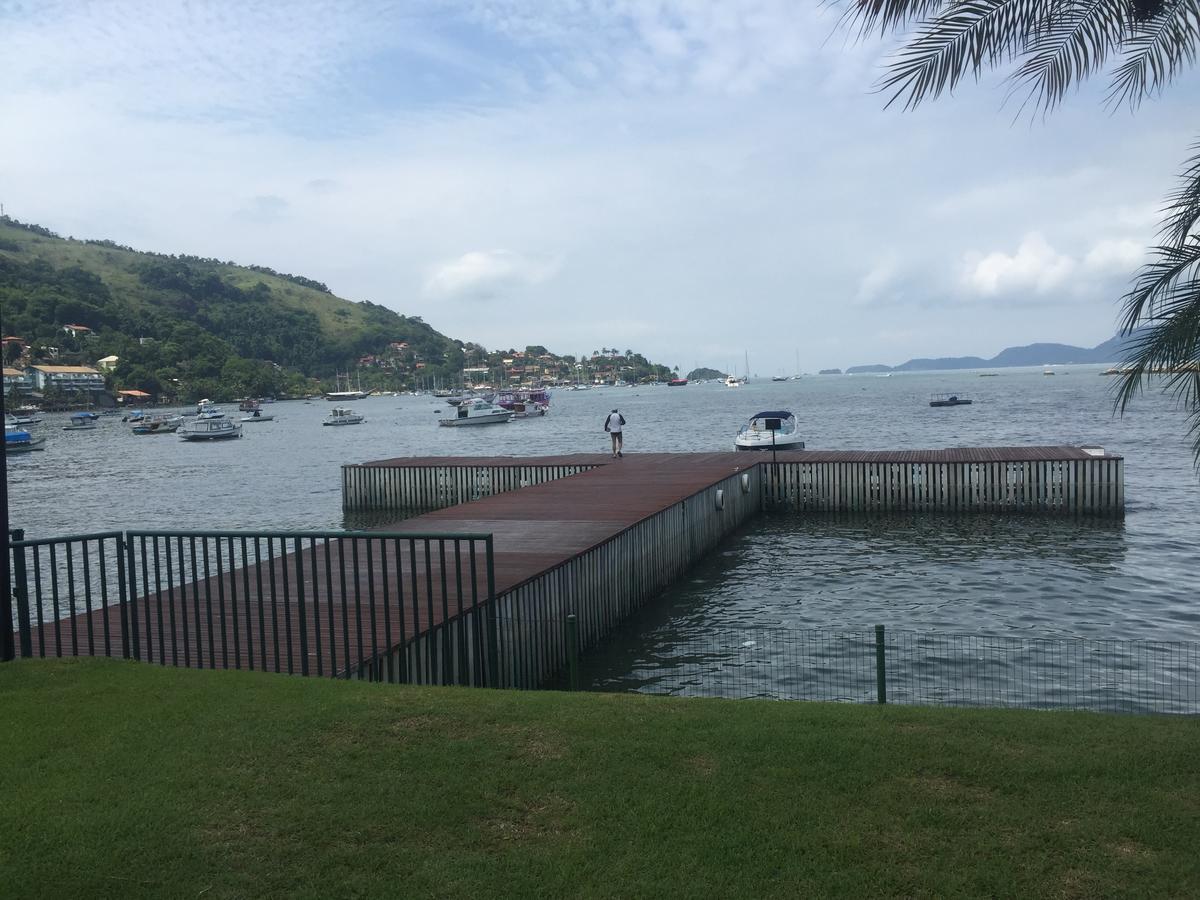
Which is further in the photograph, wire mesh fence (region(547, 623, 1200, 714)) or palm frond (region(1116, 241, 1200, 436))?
wire mesh fence (region(547, 623, 1200, 714))

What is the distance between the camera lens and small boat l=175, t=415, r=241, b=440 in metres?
89.6

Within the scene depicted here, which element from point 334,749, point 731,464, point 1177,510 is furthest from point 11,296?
point 334,749

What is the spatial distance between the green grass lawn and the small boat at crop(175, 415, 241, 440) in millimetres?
87599

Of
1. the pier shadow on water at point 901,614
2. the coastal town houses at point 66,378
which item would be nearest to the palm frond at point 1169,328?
the pier shadow on water at point 901,614

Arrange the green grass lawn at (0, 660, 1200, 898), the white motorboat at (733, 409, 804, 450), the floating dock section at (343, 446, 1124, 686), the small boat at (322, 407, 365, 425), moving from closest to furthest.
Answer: the green grass lawn at (0, 660, 1200, 898) < the floating dock section at (343, 446, 1124, 686) < the white motorboat at (733, 409, 804, 450) < the small boat at (322, 407, 365, 425)

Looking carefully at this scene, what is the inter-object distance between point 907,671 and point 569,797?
9.77m

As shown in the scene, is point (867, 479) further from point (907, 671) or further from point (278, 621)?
point (278, 621)

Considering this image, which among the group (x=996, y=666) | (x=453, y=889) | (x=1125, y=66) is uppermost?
(x=1125, y=66)

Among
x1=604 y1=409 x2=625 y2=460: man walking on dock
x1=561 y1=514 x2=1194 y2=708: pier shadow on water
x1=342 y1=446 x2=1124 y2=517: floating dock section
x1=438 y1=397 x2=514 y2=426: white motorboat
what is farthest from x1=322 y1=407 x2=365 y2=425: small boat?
x1=561 y1=514 x2=1194 y2=708: pier shadow on water

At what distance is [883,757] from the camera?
627 centimetres

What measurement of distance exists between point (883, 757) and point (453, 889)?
279cm

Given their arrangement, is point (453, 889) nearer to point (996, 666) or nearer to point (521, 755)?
point (521, 755)

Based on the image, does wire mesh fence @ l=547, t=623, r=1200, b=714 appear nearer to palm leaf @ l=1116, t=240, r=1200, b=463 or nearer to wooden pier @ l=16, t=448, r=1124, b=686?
wooden pier @ l=16, t=448, r=1124, b=686

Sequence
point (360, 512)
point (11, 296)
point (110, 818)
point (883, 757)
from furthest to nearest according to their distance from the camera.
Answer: point (11, 296)
point (360, 512)
point (883, 757)
point (110, 818)
